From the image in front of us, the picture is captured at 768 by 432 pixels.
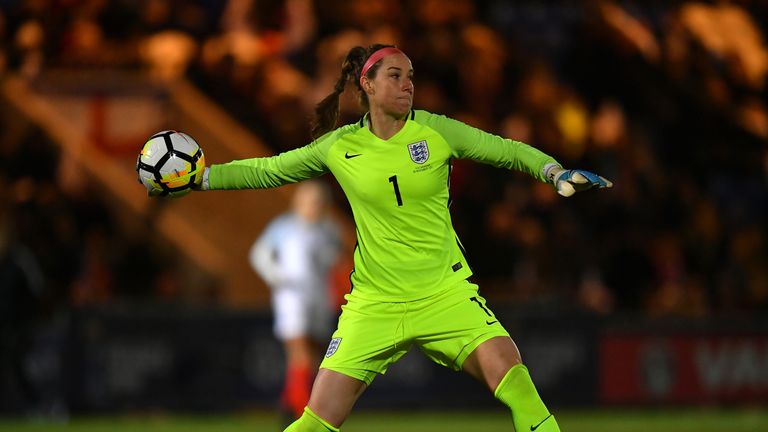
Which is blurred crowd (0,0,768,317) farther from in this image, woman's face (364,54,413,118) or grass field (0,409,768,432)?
woman's face (364,54,413,118)

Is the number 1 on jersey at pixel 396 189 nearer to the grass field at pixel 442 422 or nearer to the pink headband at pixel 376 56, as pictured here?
the pink headband at pixel 376 56

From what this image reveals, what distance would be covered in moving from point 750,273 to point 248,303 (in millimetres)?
6292

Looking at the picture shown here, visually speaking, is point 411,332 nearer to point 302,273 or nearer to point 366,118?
point 366,118

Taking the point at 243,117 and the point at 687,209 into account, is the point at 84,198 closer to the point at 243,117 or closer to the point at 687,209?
the point at 243,117

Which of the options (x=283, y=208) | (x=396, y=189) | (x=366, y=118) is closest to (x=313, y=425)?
(x=396, y=189)

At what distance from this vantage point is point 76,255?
14.2 m

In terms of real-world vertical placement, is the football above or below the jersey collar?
below

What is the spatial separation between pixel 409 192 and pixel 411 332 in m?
0.67

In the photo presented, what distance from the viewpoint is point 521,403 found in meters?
6.55

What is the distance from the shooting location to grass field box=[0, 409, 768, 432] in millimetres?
12828

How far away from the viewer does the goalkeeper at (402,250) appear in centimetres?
669

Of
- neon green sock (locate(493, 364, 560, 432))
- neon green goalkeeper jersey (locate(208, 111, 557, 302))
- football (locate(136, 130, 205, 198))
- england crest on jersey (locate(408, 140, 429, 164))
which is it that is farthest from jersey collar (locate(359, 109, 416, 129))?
neon green sock (locate(493, 364, 560, 432))

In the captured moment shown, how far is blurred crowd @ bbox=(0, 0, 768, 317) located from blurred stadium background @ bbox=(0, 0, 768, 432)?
0.03m

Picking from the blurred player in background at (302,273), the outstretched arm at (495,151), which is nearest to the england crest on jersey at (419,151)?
the outstretched arm at (495,151)
